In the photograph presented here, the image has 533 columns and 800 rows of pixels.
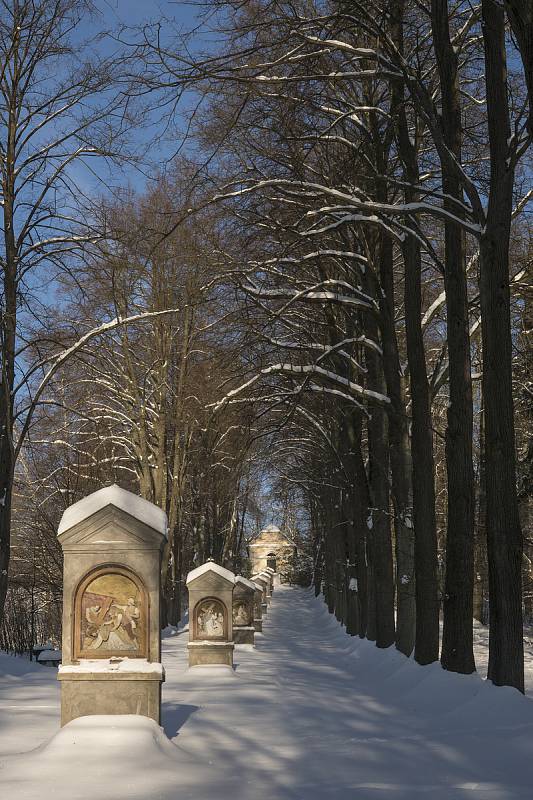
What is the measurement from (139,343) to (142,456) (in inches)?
190

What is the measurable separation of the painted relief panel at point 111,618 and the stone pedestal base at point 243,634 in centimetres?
1637

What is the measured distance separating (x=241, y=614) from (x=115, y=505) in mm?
17383

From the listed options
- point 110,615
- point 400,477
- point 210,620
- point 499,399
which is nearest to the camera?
point 110,615

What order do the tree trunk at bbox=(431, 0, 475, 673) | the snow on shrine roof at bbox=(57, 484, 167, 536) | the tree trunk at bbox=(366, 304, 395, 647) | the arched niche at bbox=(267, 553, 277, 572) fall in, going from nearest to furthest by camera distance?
the snow on shrine roof at bbox=(57, 484, 167, 536) < the tree trunk at bbox=(431, 0, 475, 673) < the tree trunk at bbox=(366, 304, 395, 647) < the arched niche at bbox=(267, 553, 277, 572)

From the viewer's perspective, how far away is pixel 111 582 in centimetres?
959

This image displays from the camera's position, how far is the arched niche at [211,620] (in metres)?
19.0

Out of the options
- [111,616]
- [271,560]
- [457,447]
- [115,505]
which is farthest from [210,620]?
[271,560]

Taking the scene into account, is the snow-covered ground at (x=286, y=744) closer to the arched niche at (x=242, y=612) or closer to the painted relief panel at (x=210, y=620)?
the painted relief panel at (x=210, y=620)

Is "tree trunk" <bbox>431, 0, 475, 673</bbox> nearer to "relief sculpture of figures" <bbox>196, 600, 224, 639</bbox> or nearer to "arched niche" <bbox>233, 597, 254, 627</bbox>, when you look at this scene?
"relief sculpture of figures" <bbox>196, 600, 224, 639</bbox>

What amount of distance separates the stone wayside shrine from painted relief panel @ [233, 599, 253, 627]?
54.7ft

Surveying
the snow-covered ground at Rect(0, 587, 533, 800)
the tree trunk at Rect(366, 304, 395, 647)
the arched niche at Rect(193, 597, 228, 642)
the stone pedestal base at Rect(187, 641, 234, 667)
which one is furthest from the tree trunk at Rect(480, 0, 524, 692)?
the arched niche at Rect(193, 597, 228, 642)

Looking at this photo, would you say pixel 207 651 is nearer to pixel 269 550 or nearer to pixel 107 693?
pixel 107 693

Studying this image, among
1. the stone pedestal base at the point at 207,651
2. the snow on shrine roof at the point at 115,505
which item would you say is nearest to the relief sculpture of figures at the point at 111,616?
the snow on shrine roof at the point at 115,505

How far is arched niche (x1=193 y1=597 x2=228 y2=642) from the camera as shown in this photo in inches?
750
